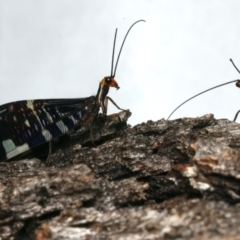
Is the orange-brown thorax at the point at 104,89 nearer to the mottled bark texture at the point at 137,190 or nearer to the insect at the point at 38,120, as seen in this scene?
the insect at the point at 38,120

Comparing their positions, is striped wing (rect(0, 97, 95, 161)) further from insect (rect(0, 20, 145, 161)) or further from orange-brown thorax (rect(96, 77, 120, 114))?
orange-brown thorax (rect(96, 77, 120, 114))

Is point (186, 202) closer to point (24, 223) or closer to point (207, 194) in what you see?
point (207, 194)

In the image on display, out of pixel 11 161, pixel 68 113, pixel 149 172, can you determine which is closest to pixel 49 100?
pixel 68 113

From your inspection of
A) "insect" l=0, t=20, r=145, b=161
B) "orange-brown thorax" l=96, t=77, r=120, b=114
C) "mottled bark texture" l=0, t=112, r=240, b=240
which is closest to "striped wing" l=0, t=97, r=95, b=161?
"insect" l=0, t=20, r=145, b=161

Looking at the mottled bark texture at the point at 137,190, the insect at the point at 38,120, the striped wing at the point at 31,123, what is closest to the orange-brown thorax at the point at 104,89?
the insect at the point at 38,120

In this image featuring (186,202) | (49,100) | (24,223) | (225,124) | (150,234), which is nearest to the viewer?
(150,234)

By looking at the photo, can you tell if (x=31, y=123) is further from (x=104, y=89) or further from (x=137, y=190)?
(x=137, y=190)
